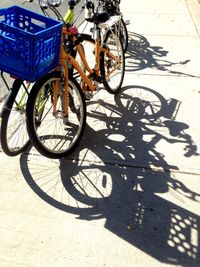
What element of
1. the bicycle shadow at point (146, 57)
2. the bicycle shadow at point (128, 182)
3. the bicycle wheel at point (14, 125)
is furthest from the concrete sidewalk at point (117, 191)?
the bicycle shadow at point (146, 57)

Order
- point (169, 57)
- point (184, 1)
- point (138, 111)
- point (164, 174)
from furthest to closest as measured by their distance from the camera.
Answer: point (184, 1), point (169, 57), point (138, 111), point (164, 174)

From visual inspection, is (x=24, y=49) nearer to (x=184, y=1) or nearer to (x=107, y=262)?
(x=107, y=262)

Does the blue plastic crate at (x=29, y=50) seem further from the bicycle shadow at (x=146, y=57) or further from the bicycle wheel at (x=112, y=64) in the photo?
the bicycle shadow at (x=146, y=57)

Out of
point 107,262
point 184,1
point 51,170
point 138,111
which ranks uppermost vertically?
point 184,1

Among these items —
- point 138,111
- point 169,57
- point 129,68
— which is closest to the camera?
point 138,111

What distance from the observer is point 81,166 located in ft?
11.4

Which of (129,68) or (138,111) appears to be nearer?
(138,111)

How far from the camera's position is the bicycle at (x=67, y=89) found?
3.24 m

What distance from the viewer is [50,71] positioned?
3.21 metres

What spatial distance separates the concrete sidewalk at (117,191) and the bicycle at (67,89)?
190 millimetres

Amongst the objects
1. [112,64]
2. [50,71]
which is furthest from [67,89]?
[112,64]

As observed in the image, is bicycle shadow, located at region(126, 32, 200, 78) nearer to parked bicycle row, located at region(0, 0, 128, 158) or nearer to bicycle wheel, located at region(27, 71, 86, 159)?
parked bicycle row, located at region(0, 0, 128, 158)

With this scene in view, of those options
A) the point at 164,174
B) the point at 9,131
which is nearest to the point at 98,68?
the point at 9,131

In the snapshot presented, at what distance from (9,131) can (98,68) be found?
1.17 metres
